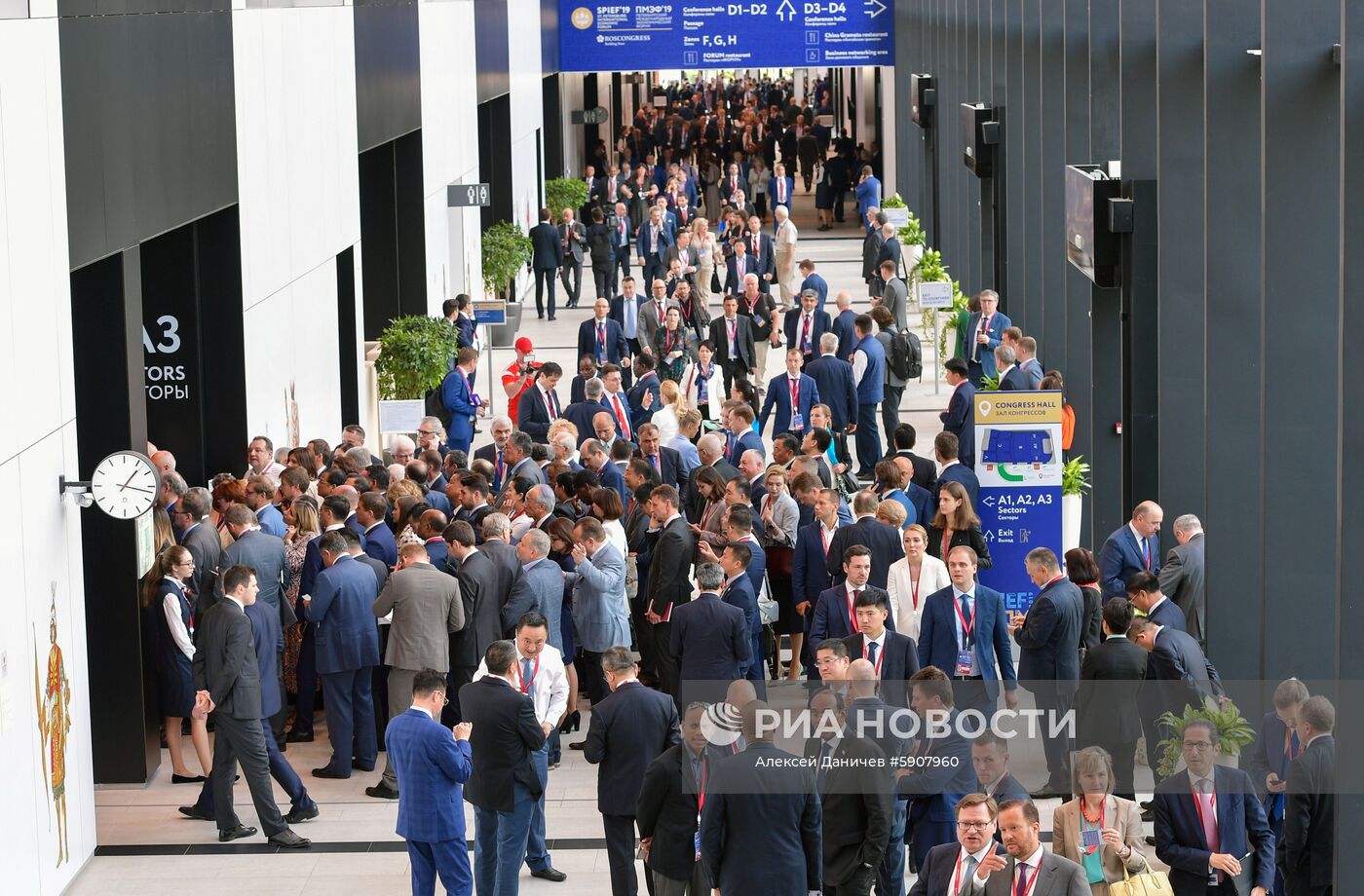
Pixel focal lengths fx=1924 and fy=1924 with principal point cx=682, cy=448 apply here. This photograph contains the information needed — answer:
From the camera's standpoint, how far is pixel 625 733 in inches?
320

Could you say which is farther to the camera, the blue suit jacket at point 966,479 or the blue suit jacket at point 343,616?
the blue suit jacket at point 966,479

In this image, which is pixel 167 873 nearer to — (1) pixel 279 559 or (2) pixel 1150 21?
(1) pixel 279 559

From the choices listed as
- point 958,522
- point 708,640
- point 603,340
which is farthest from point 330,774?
point 603,340

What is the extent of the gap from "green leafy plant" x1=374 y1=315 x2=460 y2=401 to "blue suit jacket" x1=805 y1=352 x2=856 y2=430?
3220 mm

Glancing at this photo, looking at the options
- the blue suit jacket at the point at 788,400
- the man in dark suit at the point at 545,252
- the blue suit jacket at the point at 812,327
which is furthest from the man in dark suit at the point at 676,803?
the man in dark suit at the point at 545,252

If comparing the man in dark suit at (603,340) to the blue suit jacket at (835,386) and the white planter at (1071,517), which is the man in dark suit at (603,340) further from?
the white planter at (1071,517)

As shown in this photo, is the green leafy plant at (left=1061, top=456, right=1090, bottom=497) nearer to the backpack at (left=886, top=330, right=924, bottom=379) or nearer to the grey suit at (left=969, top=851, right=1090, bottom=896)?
the backpack at (left=886, top=330, right=924, bottom=379)

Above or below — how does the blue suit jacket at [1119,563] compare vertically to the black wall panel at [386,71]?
below

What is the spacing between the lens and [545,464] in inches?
505

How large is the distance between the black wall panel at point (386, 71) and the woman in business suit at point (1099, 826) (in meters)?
11.6

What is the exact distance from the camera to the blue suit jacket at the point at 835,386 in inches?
627

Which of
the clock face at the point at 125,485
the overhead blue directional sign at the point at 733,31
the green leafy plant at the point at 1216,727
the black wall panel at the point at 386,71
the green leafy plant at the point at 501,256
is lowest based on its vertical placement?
the green leafy plant at the point at 1216,727

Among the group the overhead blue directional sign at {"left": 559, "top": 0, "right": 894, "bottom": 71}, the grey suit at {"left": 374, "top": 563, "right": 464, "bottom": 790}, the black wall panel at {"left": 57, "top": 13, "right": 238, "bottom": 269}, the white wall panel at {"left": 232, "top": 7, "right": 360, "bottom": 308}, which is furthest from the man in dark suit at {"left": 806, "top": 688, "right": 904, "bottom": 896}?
the overhead blue directional sign at {"left": 559, "top": 0, "right": 894, "bottom": 71}

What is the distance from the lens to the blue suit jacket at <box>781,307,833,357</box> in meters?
18.0
